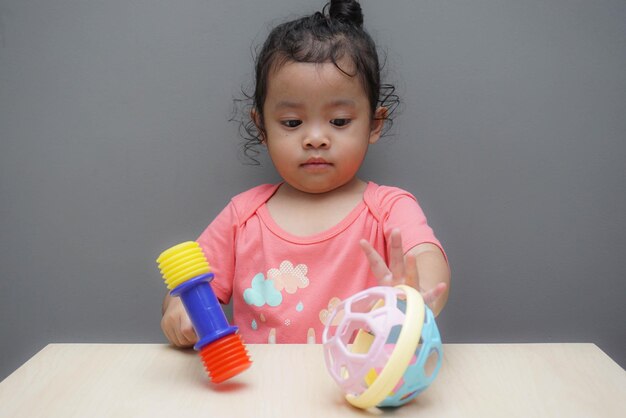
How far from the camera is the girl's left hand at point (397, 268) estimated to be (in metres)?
0.69

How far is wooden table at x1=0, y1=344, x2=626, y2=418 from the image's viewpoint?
0.64m

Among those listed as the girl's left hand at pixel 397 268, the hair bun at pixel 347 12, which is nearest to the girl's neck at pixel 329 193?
the hair bun at pixel 347 12

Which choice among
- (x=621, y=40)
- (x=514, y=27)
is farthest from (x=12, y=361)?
(x=621, y=40)

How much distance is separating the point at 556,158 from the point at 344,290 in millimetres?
452

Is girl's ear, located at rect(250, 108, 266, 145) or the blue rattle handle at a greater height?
girl's ear, located at rect(250, 108, 266, 145)

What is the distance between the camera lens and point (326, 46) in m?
1.00

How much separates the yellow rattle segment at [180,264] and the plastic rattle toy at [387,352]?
0.15 meters

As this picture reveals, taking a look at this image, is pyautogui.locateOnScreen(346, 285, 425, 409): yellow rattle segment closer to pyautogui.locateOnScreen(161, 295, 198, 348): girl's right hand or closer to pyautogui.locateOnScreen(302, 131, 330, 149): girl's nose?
pyautogui.locateOnScreen(161, 295, 198, 348): girl's right hand

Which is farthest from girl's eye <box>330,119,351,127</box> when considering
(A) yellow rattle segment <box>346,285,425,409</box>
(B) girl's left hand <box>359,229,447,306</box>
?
(A) yellow rattle segment <box>346,285,425,409</box>

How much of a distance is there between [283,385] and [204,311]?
111mm

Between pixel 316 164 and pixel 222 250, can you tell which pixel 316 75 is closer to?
pixel 316 164

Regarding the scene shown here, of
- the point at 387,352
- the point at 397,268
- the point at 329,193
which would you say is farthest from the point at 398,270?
the point at 329,193

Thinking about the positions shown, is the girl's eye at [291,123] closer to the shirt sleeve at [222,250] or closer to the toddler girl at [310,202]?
the toddler girl at [310,202]

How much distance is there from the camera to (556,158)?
1156 millimetres
